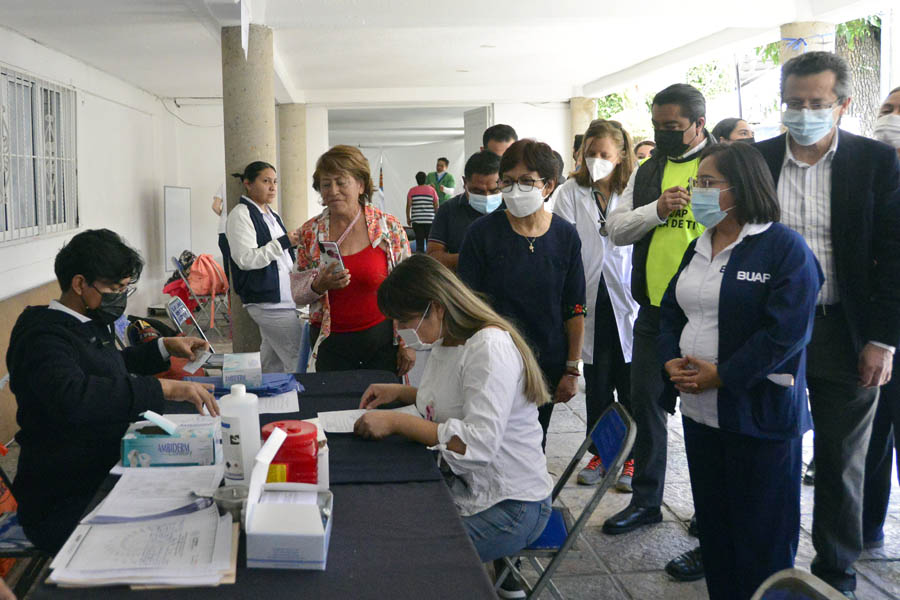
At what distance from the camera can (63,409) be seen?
193cm

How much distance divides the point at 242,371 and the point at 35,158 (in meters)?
4.64

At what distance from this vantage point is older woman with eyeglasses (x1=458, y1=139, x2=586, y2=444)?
111 inches

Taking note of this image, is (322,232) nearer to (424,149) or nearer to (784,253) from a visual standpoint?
(784,253)

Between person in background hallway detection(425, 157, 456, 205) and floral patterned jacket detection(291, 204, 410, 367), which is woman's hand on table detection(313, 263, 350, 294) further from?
person in background hallway detection(425, 157, 456, 205)

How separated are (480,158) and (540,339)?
102 centimetres

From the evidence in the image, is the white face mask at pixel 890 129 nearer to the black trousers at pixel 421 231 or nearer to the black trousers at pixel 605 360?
the black trousers at pixel 605 360

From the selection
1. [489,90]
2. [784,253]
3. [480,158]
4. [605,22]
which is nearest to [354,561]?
[784,253]

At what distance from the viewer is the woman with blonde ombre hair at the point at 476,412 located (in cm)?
195

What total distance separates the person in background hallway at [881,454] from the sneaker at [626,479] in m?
0.96

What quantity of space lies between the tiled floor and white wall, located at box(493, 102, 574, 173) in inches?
365

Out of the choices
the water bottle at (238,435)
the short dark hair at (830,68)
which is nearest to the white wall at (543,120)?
the short dark hair at (830,68)

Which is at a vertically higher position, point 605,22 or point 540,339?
point 605,22

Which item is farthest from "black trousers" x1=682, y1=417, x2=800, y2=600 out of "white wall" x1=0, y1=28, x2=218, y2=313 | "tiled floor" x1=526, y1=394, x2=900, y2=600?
"white wall" x1=0, y1=28, x2=218, y2=313

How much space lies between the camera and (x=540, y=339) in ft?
9.46
